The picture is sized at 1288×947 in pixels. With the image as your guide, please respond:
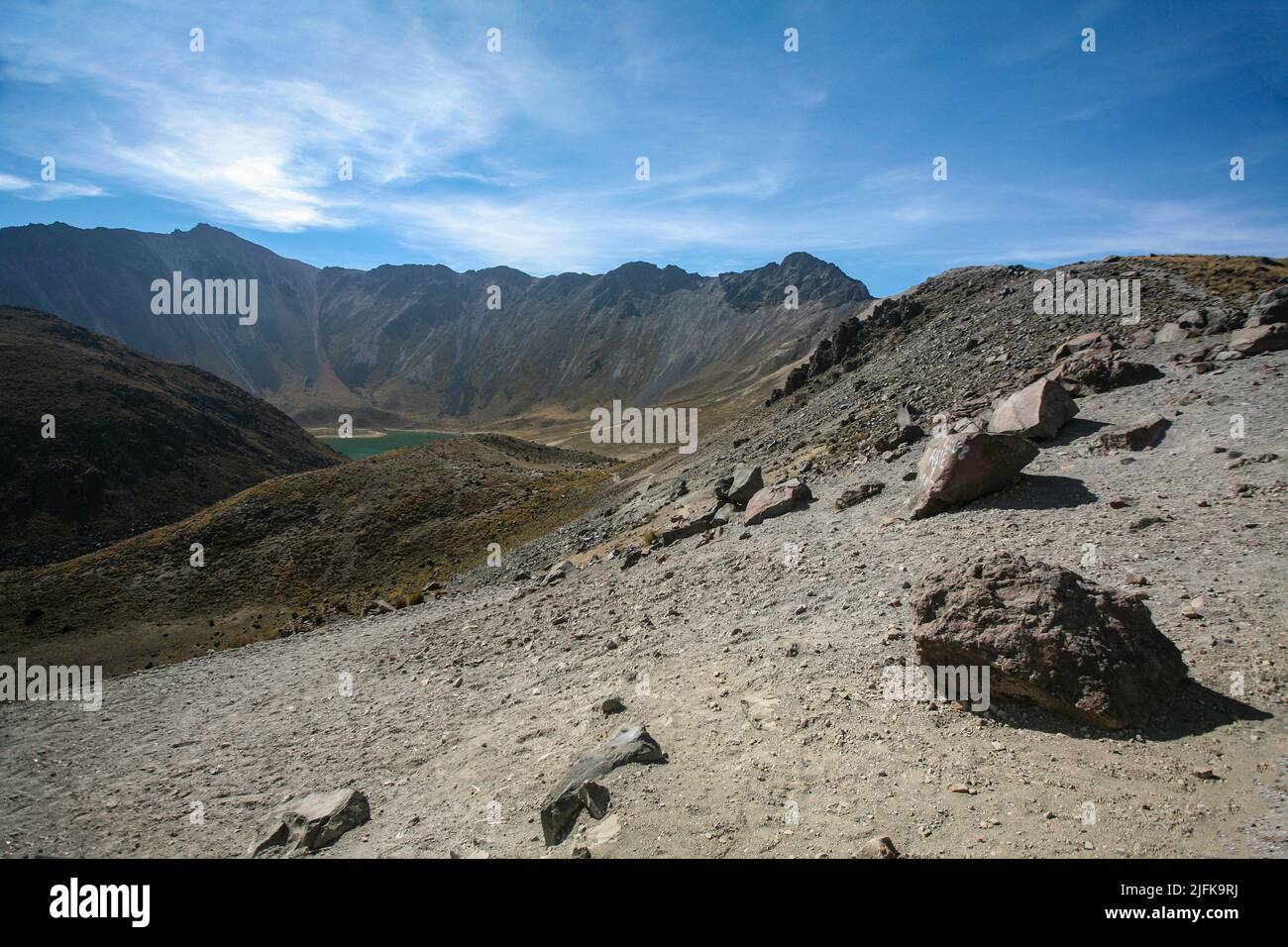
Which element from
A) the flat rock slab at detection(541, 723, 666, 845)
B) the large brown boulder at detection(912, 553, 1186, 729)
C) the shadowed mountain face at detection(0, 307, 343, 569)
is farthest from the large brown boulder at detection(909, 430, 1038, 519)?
the shadowed mountain face at detection(0, 307, 343, 569)

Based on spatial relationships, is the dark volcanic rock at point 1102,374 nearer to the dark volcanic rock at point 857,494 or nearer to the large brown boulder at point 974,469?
the large brown boulder at point 974,469

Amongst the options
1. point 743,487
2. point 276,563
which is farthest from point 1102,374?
point 276,563

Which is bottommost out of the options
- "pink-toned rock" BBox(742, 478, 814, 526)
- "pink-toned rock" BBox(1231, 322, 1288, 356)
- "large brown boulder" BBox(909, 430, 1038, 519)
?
"pink-toned rock" BBox(742, 478, 814, 526)

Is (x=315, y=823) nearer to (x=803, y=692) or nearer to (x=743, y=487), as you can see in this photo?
(x=803, y=692)

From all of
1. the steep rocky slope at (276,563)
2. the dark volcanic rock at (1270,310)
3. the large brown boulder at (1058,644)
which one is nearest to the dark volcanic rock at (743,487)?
the large brown boulder at (1058,644)

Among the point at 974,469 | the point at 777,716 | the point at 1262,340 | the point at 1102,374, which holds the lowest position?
the point at 777,716

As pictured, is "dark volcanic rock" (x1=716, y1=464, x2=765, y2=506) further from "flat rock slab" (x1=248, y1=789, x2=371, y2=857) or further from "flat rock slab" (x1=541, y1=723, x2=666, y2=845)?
"flat rock slab" (x1=248, y1=789, x2=371, y2=857)
